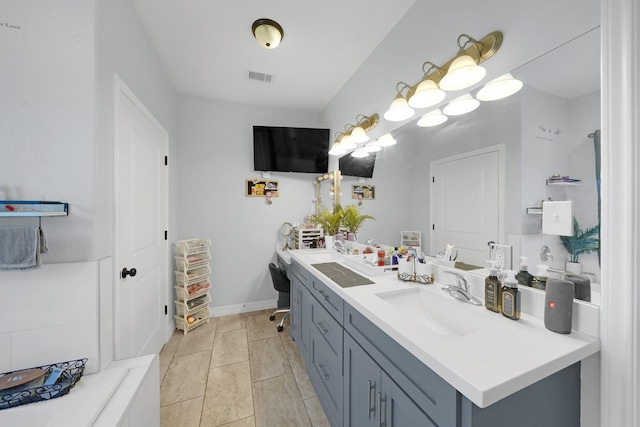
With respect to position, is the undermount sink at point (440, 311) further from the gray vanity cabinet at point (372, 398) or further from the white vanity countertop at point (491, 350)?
the gray vanity cabinet at point (372, 398)

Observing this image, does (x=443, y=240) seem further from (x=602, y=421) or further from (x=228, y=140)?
(x=228, y=140)

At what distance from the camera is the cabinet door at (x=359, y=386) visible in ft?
3.21

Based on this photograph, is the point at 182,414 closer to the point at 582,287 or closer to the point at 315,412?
the point at 315,412

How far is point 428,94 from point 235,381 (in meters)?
2.43

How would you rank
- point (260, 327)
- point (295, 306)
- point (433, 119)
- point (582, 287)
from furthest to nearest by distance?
point (260, 327) < point (295, 306) < point (433, 119) < point (582, 287)

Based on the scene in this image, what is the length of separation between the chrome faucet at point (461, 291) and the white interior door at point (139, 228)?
1901 mm

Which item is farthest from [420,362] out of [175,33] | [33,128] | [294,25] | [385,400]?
[175,33]

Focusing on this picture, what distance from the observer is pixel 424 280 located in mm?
1344

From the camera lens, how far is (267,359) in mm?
2086

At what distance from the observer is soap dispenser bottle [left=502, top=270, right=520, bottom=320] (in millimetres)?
908

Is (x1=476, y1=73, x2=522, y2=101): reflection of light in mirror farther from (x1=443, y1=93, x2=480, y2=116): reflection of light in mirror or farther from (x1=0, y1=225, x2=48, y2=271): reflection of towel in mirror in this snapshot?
(x1=0, y1=225, x2=48, y2=271): reflection of towel in mirror

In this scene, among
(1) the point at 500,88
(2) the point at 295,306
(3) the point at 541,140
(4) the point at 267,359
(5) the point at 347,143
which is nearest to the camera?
(3) the point at 541,140

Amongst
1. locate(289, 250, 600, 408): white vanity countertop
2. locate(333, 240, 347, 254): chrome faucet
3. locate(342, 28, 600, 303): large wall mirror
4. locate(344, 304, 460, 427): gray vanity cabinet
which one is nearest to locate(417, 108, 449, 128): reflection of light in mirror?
locate(342, 28, 600, 303): large wall mirror

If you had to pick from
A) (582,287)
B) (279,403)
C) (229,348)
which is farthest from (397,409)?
(229,348)
